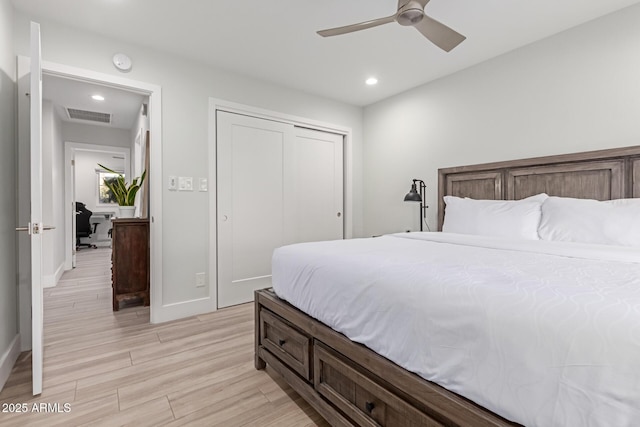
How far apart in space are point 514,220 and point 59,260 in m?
5.62

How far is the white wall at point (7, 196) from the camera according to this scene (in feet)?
6.13

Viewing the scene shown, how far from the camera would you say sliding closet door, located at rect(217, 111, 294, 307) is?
317 centimetres

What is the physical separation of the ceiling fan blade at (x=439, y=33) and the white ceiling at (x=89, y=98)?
3119 mm

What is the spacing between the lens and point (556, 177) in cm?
251

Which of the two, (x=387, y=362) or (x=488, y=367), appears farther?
(x=387, y=362)

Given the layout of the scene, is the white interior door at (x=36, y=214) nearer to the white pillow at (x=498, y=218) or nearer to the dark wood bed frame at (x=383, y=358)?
the dark wood bed frame at (x=383, y=358)

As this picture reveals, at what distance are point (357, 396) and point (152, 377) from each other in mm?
1356

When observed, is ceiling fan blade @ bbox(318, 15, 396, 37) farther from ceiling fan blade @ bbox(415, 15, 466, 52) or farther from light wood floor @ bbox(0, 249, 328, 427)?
light wood floor @ bbox(0, 249, 328, 427)

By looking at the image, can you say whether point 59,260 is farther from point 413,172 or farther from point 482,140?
point 482,140

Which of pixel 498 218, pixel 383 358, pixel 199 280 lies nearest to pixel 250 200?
pixel 199 280

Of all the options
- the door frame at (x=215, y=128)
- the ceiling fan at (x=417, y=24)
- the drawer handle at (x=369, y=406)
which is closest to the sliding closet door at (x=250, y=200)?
the door frame at (x=215, y=128)

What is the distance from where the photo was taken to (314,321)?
1.51 metres

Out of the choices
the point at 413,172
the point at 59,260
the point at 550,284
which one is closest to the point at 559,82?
the point at 413,172

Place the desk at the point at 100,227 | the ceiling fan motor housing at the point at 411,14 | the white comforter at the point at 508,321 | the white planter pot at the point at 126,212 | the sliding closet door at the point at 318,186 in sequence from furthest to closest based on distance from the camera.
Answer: the desk at the point at 100,227, the sliding closet door at the point at 318,186, the white planter pot at the point at 126,212, the ceiling fan motor housing at the point at 411,14, the white comforter at the point at 508,321
